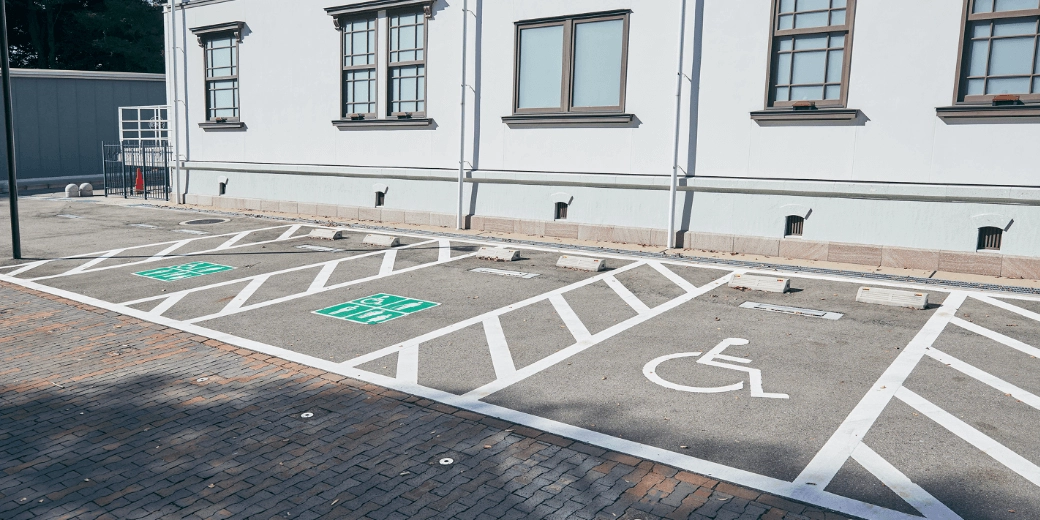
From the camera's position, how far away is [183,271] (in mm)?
11594

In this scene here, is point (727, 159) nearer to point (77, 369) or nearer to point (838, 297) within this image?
point (838, 297)

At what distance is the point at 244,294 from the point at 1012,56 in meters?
10.9

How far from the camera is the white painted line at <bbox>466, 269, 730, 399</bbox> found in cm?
640

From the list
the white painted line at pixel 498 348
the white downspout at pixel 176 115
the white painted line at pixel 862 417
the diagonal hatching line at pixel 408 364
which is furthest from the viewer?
the white downspout at pixel 176 115

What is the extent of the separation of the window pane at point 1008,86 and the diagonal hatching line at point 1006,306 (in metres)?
3.28

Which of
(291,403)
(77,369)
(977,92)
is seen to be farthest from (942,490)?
(977,92)

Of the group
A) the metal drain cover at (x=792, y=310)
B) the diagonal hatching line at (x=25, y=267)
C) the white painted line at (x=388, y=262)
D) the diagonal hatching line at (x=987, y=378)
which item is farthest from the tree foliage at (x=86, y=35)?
the diagonal hatching line at (x=987, y=378)

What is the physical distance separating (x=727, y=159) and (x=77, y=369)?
10079 millimetres

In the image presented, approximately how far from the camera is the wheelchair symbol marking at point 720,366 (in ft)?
20.7

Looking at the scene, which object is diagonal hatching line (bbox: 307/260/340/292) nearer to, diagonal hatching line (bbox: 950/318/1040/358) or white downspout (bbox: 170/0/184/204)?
diagonal hatching line (bbox: 950/318/1040/358)

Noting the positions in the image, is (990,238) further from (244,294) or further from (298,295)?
(244,294)

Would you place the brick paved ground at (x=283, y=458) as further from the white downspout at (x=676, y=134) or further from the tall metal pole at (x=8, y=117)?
the white downspout at (x=676, y=134)

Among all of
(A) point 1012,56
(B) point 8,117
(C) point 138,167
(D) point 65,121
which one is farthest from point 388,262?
(D) point 65,121

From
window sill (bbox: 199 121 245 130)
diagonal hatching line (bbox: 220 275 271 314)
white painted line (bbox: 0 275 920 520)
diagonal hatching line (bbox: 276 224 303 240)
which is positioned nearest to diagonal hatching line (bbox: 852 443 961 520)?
white painted line (bbox: 0 275 920 520)
